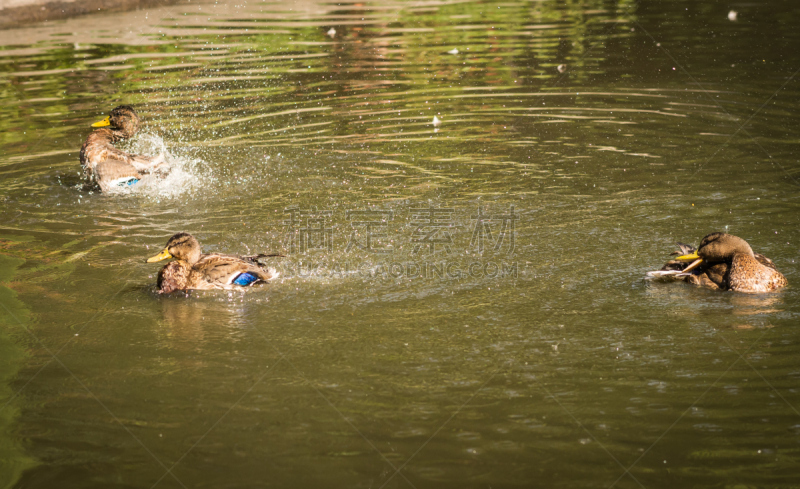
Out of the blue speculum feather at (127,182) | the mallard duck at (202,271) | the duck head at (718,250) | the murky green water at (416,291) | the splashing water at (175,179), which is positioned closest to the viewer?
the murky green water at (416,291)

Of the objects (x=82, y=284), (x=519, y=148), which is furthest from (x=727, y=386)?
(x=519, y=148)

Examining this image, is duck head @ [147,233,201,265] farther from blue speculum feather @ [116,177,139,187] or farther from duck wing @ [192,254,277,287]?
blue speculum feather @ [116,177,139,187]

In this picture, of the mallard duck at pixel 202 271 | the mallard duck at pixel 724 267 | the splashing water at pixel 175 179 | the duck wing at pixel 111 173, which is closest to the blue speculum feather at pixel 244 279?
the mallard duck at pixel 202 271

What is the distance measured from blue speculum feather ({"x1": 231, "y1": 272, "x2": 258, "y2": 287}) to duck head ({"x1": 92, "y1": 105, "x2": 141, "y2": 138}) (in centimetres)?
486

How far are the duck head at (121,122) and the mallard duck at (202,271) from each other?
4413mm

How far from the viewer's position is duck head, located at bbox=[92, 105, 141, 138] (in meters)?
10.3

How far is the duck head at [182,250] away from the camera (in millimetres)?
6453

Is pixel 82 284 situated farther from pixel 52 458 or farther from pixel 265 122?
pixel 265 122

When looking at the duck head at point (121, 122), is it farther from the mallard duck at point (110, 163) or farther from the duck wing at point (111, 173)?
the duck wing at point (111, 173)

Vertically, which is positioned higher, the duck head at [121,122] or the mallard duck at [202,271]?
the duck head at [121,122]

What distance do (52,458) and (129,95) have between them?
11111 millimetres

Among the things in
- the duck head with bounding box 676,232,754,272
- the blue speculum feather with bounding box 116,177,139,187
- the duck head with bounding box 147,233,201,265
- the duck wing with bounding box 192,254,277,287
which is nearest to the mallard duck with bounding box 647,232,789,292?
the duck head with bounding box 676,232,754,272

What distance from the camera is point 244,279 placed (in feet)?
20.8

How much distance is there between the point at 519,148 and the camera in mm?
10055
